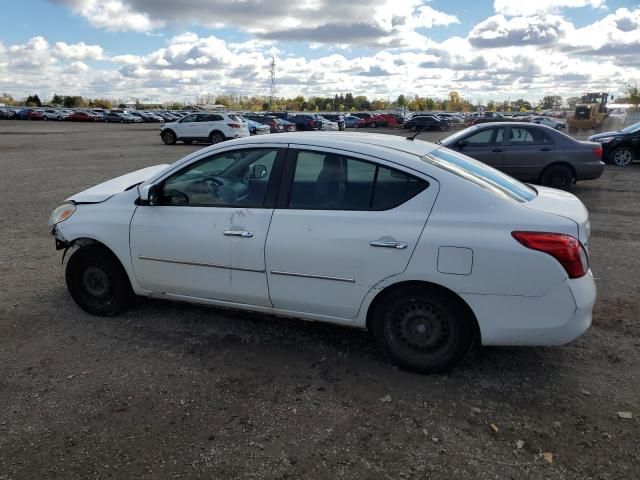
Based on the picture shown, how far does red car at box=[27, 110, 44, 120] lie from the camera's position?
2611 inches

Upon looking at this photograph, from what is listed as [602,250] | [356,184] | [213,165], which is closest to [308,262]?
[356,184]

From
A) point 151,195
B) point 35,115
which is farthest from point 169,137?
point 35,115

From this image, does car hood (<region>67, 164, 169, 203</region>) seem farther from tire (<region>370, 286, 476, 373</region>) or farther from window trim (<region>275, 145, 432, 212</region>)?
tire (<region>370, 286, 476, 373</region>)

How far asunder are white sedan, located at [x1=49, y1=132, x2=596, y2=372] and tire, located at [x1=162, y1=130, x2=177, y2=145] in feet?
76.3

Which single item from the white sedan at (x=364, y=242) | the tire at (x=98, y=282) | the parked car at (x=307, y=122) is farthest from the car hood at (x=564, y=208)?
the parked car at (x=307, y=122)

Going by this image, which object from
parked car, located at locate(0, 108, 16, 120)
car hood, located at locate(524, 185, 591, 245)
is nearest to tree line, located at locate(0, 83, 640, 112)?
parked car, located at locate(0, 108, 16, 120)

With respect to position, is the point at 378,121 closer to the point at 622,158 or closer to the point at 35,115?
the point at 622,158

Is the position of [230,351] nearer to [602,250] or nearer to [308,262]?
[308,262]

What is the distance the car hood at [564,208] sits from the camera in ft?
10.8

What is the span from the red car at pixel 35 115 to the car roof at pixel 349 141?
241ft

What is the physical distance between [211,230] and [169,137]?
79.6ft

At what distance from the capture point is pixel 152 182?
4125 millimetres

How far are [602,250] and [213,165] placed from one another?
522 cm

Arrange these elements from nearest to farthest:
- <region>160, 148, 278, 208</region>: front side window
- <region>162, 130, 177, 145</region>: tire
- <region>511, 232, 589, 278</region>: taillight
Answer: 1. <region>511, 232, 589, 278</region>: taillight
2. <region>160, 148, 278, 208</region>: front side window
3. <region>162, 130, 177, 145</region>: tire
